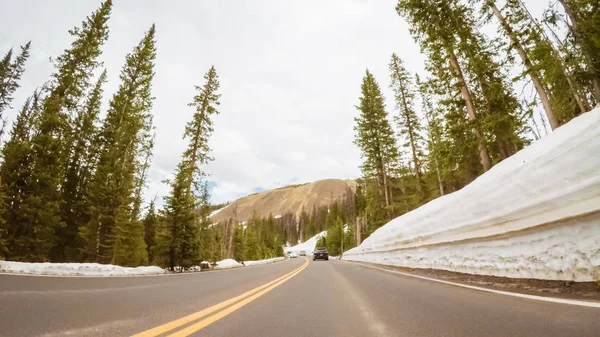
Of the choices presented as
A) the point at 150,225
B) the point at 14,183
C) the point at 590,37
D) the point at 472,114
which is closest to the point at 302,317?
the point at 590,37

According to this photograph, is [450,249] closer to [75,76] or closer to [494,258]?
[494,258]

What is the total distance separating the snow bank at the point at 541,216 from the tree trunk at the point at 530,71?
8029mm

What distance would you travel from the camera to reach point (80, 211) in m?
22.0

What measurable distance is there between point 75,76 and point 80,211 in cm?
1008

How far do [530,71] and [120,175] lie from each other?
2492cm

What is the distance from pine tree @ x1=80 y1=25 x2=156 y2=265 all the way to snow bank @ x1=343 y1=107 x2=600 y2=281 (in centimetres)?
1968

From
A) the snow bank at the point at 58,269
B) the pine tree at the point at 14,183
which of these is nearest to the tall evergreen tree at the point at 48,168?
the pine tree at the point at 14,183

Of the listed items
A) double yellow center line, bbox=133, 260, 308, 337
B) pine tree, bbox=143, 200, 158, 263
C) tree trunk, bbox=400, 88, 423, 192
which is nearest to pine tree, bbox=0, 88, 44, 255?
pine tree, bbox=143, 200, 158, 263

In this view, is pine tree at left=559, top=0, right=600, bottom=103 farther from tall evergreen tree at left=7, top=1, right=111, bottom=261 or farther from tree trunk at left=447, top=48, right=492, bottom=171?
tall evergreen tree at left=7, top=1, right=111, bottom=261

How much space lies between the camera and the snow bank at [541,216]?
401cm

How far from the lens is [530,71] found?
474 inches

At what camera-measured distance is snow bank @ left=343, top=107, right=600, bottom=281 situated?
4.01 metres

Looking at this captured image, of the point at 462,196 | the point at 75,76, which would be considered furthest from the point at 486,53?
the point at 75,76

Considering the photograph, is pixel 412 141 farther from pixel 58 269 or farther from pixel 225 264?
pixel 58 269
